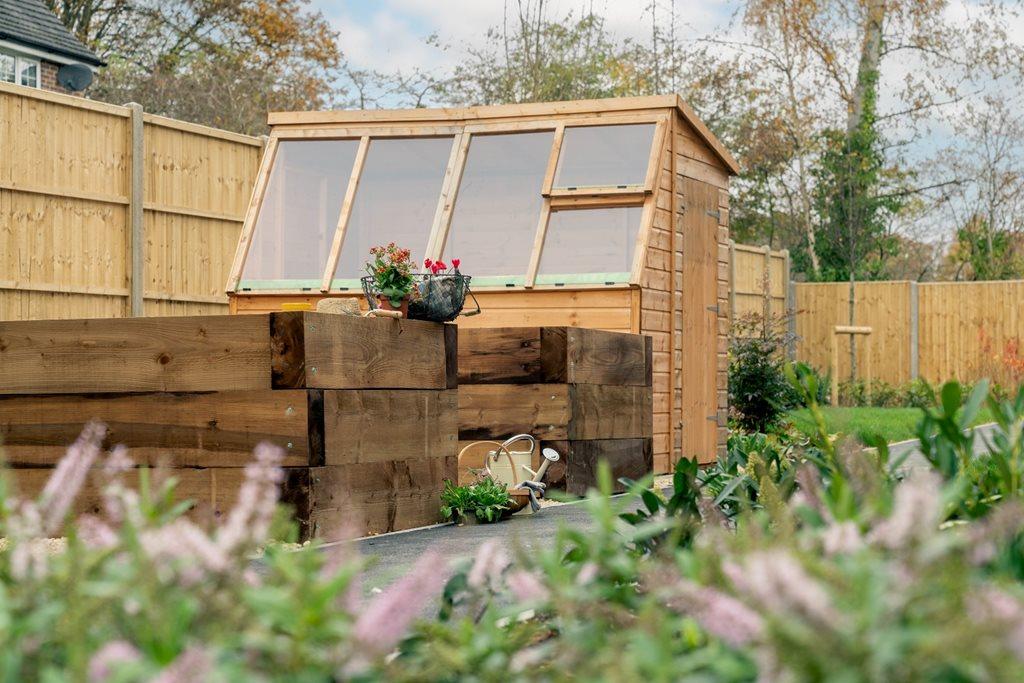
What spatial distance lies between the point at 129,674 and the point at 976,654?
63 cm

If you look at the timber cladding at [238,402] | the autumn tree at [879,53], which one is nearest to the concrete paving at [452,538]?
the timber cladding at [238,402]

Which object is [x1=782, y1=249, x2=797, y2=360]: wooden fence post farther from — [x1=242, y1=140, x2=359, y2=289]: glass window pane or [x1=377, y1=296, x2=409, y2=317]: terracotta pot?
[x1=377, y1=296, x2=409, y2=317]: terracotta pot

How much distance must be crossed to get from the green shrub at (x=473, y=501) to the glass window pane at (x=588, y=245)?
2.72 meters

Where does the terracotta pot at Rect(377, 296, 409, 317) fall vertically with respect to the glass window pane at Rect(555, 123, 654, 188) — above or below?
below

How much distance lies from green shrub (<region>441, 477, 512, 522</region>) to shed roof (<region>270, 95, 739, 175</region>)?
3.51m

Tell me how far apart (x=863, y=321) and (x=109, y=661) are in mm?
19716

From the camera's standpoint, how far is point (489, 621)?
146 cm

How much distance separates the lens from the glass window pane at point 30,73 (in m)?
18.6

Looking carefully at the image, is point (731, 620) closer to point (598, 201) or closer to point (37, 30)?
point (598, 201)

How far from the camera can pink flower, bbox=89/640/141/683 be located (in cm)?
102

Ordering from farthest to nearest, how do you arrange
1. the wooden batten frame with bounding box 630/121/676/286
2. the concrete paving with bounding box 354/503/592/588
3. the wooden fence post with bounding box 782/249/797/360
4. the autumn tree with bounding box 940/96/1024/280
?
the autumn tree with bounding box 940/96/1024/280, the wooden fence post with bounding box 782/249/797/360, the wooden batten frame with bounding box 630/121/676/286, the concrete paving with bounding box 354/503/592/588

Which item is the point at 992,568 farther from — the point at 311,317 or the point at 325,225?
the point at 325,225

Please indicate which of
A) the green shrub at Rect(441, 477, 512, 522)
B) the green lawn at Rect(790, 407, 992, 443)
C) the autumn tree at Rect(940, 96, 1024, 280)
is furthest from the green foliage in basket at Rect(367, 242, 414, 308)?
the autumn tree at Rect(940, 96, 1024, 280)

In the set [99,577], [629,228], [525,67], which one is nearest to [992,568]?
[99,577]
